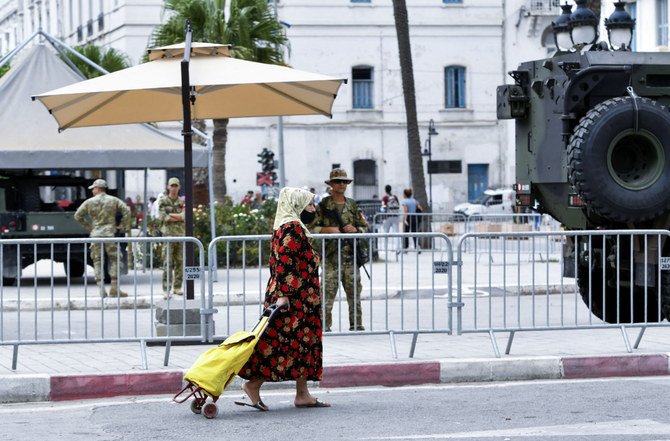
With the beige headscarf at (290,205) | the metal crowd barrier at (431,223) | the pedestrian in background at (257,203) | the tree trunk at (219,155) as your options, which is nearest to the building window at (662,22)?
the metal crowd barrier at (431,223)

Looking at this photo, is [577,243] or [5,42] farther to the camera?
[5,42]

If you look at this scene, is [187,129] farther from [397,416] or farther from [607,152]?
[397,416]

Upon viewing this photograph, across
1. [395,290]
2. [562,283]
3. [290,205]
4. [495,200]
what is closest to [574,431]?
[290,205]

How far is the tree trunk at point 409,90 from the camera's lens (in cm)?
3131

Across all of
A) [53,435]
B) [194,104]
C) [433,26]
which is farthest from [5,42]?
[53,435]

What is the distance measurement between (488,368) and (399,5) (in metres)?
20.9

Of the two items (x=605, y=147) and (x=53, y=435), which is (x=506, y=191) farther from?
(x=53, y=435)

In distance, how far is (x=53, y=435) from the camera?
8.64 m

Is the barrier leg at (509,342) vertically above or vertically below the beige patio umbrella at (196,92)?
below

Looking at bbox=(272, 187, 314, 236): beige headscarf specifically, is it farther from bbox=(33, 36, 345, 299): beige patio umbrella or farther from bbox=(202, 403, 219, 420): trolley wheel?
bbox=(33, 36, 345, 299): beige patio umbrella

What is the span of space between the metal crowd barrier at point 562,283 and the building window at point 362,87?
41.6 metres

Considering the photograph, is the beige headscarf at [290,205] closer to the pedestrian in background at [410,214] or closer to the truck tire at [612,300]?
the truck tire at [612,300]

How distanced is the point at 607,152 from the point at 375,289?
2.78 m

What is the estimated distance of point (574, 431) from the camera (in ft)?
27.7
